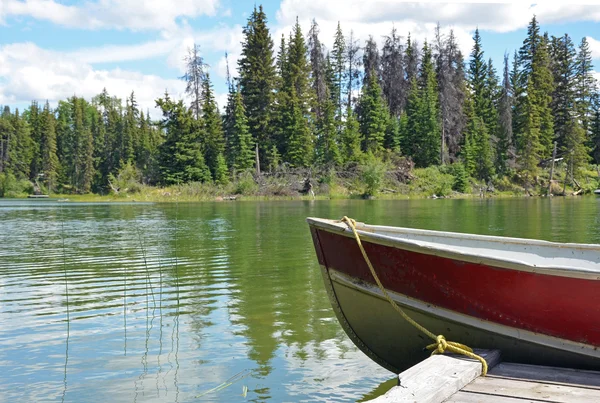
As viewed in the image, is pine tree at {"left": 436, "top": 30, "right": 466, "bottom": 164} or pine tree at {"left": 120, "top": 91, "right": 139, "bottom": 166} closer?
pine tree at {"left": 436, "top": 30, "right": 466, "bottom": 164}

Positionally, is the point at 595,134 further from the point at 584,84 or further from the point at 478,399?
the point at 478,399

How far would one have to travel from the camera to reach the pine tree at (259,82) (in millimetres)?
61312

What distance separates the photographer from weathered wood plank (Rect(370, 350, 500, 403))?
3932 millimetres

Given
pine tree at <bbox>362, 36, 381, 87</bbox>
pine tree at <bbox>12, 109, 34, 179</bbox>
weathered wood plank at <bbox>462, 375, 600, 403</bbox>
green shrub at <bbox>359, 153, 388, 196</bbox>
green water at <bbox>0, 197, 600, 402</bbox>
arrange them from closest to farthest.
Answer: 1. weathered wood plank at <bbox>462, 375, 600, 403</bbox>
2. green water at <bbox>0, 197, 600, 402</bbox>
3. green shrub at <bbox>359, 153, 388, 196</bbox>
4. pine tree at <bbox>362, 36, 381, 87</bbox>
5. pine tree at <bbox>12, 109, 34, 179</bbox>

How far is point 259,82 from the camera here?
61.4m

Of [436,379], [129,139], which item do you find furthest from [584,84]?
[436,379]

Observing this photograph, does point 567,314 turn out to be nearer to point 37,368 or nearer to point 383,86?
point 37,368

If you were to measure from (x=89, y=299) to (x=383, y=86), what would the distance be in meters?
65.6

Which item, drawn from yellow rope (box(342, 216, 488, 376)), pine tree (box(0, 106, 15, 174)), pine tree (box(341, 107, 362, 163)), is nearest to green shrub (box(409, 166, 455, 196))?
pine tree (box(341, 107, 362, 163))

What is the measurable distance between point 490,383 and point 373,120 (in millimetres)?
57540

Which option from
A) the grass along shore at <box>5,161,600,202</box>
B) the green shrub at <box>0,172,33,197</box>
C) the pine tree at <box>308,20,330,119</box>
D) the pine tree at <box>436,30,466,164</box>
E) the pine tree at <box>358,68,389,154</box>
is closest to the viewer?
the grass along shore at <box>5,161,600,202</box>

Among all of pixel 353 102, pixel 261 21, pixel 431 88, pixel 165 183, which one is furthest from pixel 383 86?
pixel 165 183

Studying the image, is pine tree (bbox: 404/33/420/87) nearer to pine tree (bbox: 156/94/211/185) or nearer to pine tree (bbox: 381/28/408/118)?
pine tree (bbox: 381/28/408/118)

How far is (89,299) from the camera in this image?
9867 millimetres
